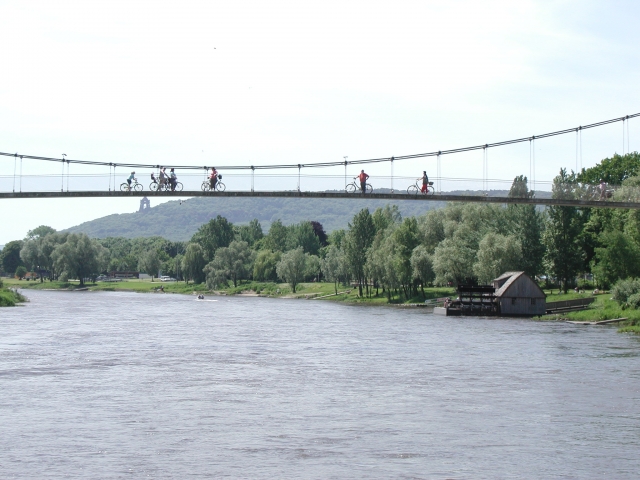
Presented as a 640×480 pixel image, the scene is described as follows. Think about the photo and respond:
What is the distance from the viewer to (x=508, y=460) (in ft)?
65.6

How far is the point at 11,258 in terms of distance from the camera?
190 metres

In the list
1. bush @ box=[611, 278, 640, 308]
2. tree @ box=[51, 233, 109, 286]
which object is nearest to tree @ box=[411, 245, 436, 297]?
bush @ box=[611, 278, 640, 308]

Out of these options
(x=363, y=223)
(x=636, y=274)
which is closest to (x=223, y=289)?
(x=363, y=223)

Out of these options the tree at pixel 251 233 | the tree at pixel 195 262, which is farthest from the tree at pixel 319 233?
the tree at pixel 195 262

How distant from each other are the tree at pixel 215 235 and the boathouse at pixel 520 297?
86.6 meters

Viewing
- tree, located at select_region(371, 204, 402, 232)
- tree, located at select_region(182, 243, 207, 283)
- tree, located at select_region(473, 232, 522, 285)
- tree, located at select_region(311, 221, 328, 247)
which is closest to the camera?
tree, located at select_region(473, 232, 522, 285)

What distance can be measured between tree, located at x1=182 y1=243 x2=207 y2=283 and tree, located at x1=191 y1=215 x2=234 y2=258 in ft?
16.8

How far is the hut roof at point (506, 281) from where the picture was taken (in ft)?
235

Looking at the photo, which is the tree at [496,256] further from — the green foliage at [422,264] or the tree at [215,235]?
the tree at [215,235]

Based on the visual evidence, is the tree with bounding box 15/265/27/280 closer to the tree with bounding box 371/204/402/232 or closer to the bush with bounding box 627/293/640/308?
the tree with bounding box 371/204/402/232

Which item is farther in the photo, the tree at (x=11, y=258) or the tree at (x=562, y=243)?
the tree at (x=11, y=258)

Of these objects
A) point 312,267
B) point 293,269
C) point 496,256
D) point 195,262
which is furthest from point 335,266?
point 496,256

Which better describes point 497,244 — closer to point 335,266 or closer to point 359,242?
point 359,242

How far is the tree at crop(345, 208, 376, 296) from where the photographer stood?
10706cm
